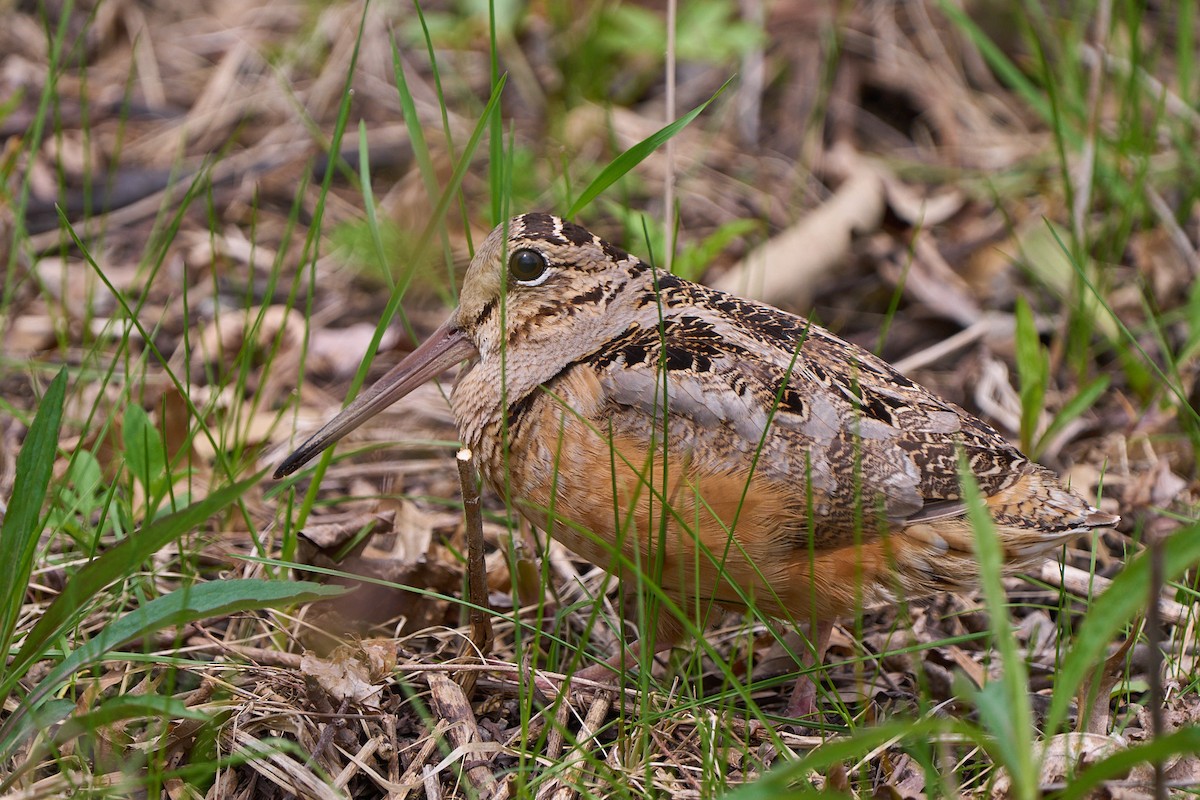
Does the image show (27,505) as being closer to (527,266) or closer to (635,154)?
(527,266)

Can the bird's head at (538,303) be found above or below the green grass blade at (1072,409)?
above

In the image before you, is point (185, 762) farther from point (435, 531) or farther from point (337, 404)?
point (337, 404)

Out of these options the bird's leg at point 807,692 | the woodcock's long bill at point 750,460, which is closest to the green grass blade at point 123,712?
the woodcock's long bill at point 750,460

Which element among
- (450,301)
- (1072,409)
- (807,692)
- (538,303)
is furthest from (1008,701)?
(450,301)

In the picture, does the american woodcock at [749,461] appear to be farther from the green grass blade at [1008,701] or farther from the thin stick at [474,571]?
the green grass blade at [1008,701]

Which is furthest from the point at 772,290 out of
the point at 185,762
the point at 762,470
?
the point at 185,762

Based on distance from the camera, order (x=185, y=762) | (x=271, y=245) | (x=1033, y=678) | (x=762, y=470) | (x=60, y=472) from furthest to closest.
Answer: (x=271, y=245) → (x=60, y=472) → (x=1033, y=678) → (x=762, y=470) → (x=185, y=762)
